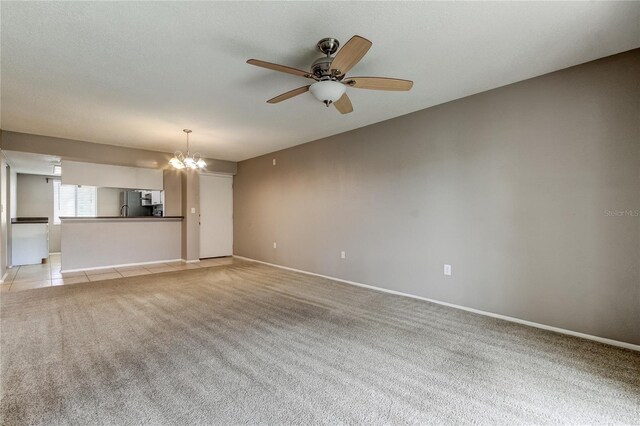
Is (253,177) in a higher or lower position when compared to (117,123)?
lower

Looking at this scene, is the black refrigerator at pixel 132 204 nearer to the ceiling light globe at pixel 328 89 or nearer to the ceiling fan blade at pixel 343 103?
the ceiling fan blade at pixel 343 103

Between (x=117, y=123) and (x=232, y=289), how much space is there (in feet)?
9.82

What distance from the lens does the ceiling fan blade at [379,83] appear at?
233cm

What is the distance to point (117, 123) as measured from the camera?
439 cm

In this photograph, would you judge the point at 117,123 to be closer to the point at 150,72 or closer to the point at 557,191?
the point at 150,72

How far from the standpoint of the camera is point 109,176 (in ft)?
19.7

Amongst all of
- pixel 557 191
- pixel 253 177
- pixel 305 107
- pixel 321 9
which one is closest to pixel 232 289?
pixel 305 107

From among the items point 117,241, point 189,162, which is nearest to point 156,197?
point 117,241

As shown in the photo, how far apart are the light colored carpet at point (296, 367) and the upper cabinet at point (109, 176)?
2.91 m

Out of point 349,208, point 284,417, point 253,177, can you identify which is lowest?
point 284,417

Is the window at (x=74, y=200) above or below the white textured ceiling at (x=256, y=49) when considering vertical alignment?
below

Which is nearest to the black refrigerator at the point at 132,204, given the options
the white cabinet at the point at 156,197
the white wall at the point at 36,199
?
the white cabinet at the point at 156,197

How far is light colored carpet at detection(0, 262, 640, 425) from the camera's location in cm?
172

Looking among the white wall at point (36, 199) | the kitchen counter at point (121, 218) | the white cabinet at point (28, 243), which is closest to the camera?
the kitchen counter at point (121, 218)
